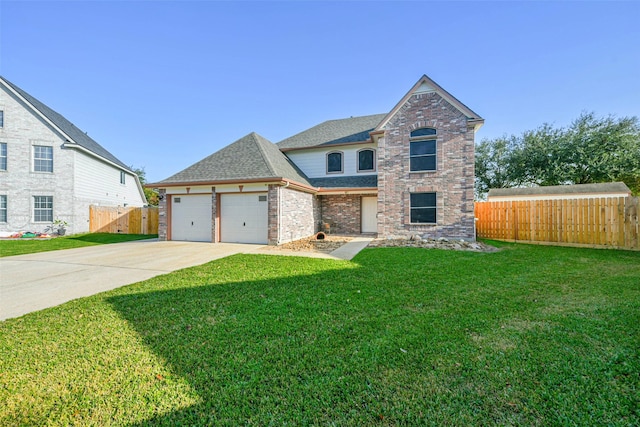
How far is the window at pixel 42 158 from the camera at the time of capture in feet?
55.3

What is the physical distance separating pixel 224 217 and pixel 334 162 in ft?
24.9

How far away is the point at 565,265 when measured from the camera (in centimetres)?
712

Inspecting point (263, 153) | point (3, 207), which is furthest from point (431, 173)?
point (3, 207)

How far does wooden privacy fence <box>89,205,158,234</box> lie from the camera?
A: 17422mm

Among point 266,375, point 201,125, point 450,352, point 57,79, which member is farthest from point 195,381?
point 201,125

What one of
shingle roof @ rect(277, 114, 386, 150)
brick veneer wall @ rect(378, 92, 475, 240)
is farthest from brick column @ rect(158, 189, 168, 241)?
brick veneer wall @ rect(378, 92, 475, 240)

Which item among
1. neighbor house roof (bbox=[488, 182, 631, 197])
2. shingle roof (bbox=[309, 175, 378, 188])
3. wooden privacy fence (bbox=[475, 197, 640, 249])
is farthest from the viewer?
neighbor house roof (bbox=[488, 182, 631, 197])

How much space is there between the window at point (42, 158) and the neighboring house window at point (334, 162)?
1834 centimetres

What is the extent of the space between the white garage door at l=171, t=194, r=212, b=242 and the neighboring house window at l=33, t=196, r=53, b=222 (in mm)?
10468

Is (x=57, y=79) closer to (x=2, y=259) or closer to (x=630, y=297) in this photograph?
(x=2, y=259)

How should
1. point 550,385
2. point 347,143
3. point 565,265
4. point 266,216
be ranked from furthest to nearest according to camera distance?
point 347,143, point 266,216, point 565,265, point 550,385

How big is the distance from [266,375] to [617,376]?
3285 mm

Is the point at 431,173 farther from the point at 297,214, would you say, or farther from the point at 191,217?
the point at 191,217

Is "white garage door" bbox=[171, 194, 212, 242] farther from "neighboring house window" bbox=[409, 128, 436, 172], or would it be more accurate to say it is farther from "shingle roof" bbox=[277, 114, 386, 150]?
"neighboring house window" bbox=[409, 128, 436, 172]
